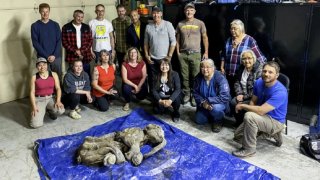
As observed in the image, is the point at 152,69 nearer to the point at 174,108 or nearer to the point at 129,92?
the point at 129,92

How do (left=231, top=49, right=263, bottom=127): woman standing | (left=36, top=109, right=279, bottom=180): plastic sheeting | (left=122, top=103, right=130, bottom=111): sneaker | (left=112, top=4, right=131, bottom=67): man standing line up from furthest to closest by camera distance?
(left=112, top=4, right=131, bottom=67): man standing → (left=122, top=103, right=130, bottom=111): sneaker → (left=231, top=49, right=263, bottom=127): woman standing → (left=36, top=109, right=279, bottom=180): plastic sheeting

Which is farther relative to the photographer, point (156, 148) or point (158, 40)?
point (158, 40)

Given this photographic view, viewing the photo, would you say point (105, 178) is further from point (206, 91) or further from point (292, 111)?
point (292, 111)

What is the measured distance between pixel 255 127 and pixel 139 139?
1163 mm

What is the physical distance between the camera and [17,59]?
5.08 metres

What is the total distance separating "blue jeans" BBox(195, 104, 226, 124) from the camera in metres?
3.77

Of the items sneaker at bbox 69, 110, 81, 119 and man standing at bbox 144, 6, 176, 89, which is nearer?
sneaker at bbox 69, 110, 81, 119

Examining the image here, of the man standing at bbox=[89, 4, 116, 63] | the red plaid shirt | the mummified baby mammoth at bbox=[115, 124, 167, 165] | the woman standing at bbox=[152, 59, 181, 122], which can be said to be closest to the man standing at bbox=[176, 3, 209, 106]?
the woman standing at bbox=[152, 59, 181, 122]

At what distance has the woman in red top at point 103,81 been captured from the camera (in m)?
4.43

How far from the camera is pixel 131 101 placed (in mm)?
4906

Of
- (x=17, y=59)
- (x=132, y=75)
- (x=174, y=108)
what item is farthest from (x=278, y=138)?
(x=17, y=59)

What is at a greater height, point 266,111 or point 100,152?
point 266,111

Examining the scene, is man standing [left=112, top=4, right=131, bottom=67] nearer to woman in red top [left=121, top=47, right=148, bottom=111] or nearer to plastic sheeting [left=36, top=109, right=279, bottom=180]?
woman in red top [left=121, top=47, right=148, bottom=111]

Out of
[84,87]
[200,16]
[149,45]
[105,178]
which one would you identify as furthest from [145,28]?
[105,178]
